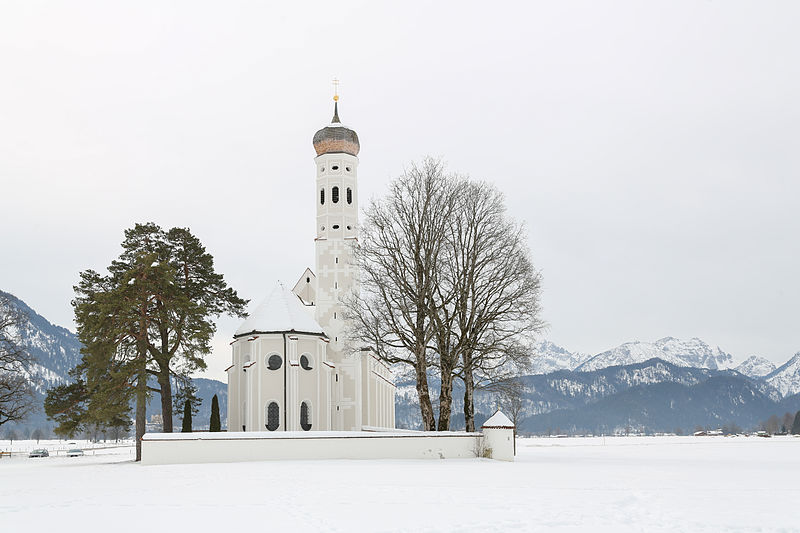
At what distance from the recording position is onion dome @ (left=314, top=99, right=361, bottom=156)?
194 feet

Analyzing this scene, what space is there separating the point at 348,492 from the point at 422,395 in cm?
2058

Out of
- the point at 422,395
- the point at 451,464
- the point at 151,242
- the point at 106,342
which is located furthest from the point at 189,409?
the point at 451,464

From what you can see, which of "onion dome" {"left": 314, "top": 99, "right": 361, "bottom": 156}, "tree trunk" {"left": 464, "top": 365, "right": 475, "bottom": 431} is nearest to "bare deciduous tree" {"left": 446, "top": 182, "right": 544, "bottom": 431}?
"tree trunk" {"left": 464, "top": 365, "right": 475, "bottom": 431}

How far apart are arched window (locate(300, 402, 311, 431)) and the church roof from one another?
15.5 ft

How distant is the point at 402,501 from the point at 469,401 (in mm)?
22739

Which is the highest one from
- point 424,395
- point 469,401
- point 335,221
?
point 335,221

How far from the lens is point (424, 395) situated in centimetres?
3947

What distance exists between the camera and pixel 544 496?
1831 centimetres

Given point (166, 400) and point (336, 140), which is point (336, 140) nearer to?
point (336, 140)

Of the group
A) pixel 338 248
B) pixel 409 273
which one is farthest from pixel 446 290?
pixel 338 248

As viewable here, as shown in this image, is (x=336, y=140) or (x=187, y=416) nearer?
(x=187, y=416)

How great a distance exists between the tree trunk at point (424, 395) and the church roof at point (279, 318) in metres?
13.4

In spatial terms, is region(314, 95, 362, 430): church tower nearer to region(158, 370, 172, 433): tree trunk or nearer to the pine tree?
the pine tree

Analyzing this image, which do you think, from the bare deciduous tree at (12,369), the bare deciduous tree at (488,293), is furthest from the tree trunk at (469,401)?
the bare deciduous tree at (12,369)
